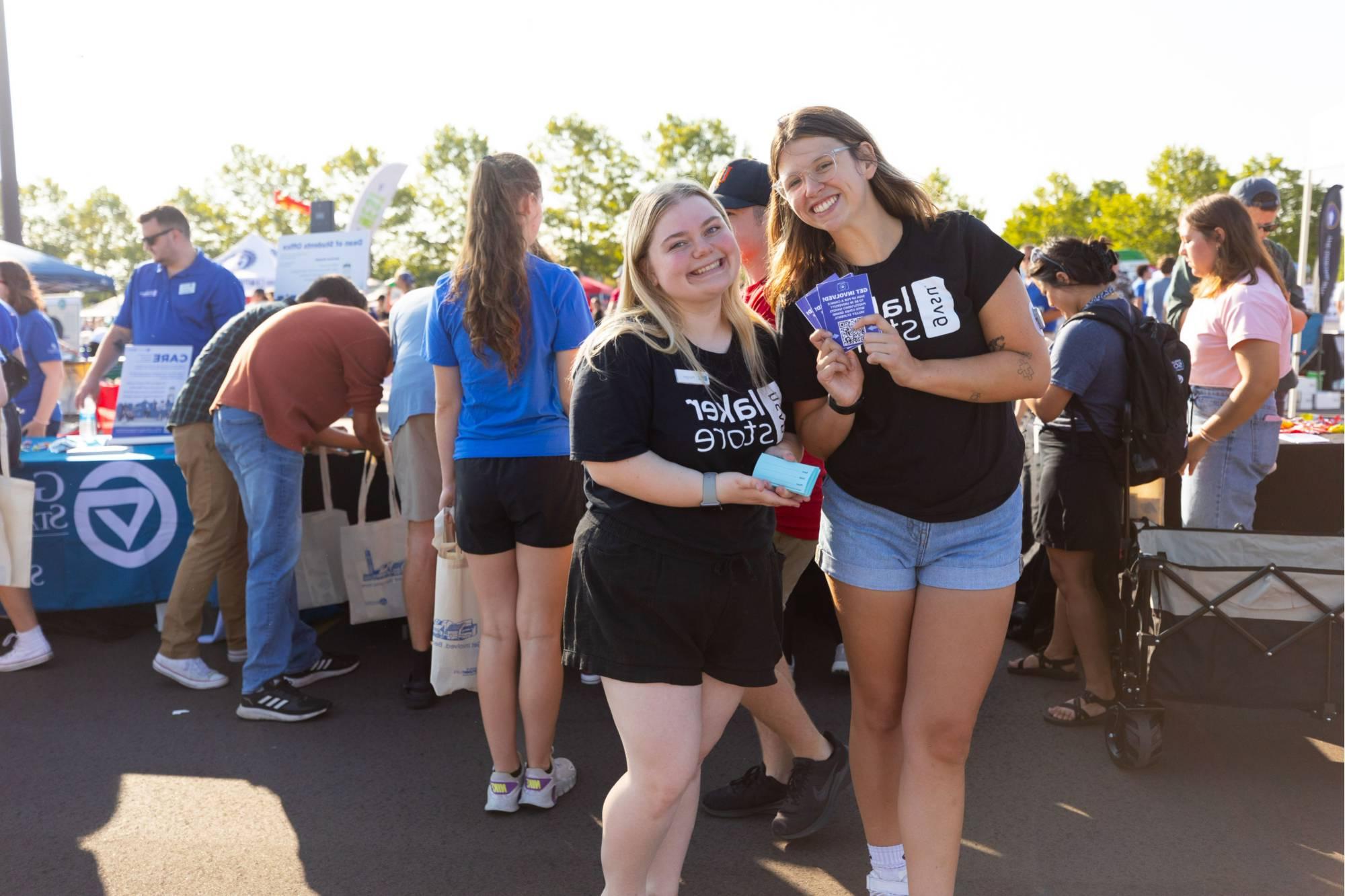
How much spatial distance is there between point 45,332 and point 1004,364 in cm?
600

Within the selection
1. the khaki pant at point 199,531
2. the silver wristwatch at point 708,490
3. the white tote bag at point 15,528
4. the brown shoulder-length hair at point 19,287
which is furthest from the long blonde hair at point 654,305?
the brown shoulder-length hair at point 19,287

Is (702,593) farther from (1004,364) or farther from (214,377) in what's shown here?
(214,377)

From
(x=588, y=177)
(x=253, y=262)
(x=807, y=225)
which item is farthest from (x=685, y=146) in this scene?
(x=807, y=225)

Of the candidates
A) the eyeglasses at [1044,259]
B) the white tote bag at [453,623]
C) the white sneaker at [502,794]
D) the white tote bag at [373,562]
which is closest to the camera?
the white sneaker at [502,794]

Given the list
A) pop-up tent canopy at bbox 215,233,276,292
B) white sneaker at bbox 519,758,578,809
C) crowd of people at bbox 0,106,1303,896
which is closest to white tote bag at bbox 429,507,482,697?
crowd of people at bbox 0,106,1303,896

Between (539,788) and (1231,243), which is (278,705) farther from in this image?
(1231,243)

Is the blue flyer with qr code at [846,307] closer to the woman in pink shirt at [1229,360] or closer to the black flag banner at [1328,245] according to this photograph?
the woman in pink shirt at [1229,360]

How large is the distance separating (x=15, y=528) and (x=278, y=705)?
152 cm

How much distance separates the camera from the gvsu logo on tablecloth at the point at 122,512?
194 inches

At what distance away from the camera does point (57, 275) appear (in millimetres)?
10609

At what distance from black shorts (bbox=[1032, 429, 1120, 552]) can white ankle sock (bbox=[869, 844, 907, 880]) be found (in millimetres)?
1696

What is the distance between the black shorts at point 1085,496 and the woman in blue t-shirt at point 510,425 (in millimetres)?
1855

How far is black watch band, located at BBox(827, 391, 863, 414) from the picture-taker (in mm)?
2115

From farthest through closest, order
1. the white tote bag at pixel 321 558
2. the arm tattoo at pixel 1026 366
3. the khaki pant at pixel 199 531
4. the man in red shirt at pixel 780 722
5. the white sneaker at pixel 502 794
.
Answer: the white tote bag at pixel 321 558
the khaki pant at pixel 199 531
the white sneaker at pixel 502 794
the man in red shirt at pixel 780 722
the arm tattoo at pixel 1026 366
